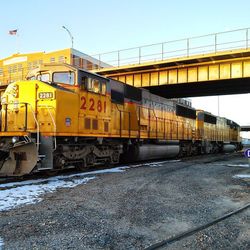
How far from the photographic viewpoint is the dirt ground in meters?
4.96

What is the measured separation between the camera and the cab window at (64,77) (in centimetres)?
1261

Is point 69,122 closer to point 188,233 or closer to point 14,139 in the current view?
point 14,139

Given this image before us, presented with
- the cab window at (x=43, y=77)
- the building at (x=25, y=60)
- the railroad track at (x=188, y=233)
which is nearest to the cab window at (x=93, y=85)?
the cab window at (x=43, y=77)

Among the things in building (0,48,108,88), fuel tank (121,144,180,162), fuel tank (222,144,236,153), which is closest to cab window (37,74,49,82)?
fuel tank (121,144,180,162)

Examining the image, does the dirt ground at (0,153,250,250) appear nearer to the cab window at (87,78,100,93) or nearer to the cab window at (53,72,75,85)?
the cab window at (53,72,75,85)

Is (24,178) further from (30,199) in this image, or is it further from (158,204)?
(158,204)

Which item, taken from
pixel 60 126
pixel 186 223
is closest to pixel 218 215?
pixel 186 223

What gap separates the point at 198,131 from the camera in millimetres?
28047

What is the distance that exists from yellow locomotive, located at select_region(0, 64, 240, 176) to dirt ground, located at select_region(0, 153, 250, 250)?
227 centimetres

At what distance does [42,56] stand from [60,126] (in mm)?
63322

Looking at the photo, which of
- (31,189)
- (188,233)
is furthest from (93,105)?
(188,233)

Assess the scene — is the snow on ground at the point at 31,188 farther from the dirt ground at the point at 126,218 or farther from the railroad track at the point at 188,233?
the railroad track at the point at 188,233

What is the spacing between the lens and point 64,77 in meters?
12.7

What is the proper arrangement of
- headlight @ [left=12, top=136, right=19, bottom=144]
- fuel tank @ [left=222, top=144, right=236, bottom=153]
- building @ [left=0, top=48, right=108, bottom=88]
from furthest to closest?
building @ [left=0, top=48, right=108, bottom=88] → fuel tank @ [left=222, top=144, right=236, bottom=153] → headlight @ [left=12, top=136, right=19, bottom=144]
